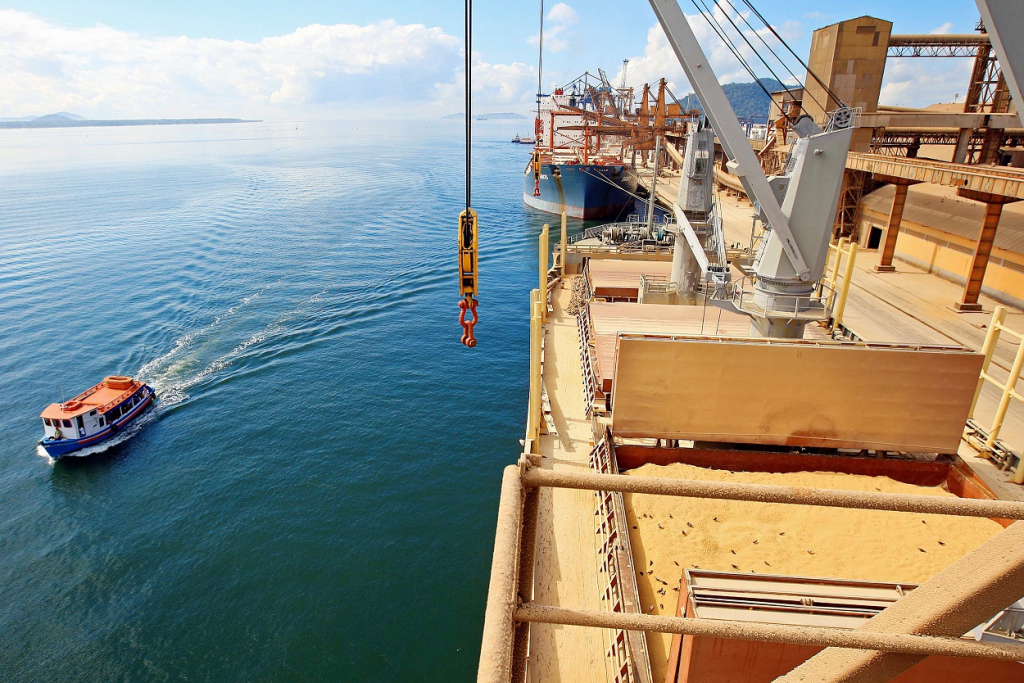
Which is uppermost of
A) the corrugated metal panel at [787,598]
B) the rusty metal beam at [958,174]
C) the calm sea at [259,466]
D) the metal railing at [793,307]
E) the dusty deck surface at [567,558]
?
the rusty metal beam at [958,174]

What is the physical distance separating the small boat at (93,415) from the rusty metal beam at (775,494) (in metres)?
29.7

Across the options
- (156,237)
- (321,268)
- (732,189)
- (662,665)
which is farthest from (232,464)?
(732,189)

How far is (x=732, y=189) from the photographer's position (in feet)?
233

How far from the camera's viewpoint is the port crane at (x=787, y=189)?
569 inches

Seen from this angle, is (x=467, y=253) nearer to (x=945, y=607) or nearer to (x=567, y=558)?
(x=567, y=558)

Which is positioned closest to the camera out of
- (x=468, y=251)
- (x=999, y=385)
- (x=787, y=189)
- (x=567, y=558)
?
(x=567, y=558)

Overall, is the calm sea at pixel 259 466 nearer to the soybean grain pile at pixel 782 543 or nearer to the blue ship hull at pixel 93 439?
the blue ship hull at pixel 93 439

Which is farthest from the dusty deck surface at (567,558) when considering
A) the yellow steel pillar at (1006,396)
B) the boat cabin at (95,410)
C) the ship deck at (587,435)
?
the boat cabin at (95,410)

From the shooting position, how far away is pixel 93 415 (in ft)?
83.2

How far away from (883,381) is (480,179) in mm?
113230

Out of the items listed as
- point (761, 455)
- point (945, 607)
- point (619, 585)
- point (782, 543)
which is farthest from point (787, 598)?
point (761, 455)

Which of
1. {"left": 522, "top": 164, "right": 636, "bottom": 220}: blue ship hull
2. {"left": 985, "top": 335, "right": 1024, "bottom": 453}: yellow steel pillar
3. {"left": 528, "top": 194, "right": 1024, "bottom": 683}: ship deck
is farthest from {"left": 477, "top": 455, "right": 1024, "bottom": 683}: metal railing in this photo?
{"left": 522, "top": 164, "right": 636, "bottom": 220}: blue ship hull

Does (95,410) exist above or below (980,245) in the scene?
below

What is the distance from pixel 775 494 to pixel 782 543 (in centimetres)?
977
